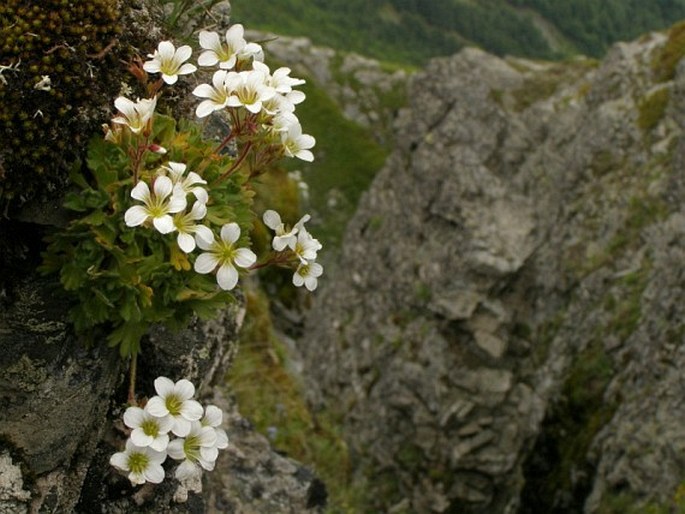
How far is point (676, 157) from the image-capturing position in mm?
20250

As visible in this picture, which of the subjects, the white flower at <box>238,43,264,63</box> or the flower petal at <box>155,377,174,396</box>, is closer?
the flower petal at <box>155,377,174,396</box>

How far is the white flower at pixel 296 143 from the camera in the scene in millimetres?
4555

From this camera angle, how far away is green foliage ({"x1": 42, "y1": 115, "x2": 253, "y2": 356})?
414 cm

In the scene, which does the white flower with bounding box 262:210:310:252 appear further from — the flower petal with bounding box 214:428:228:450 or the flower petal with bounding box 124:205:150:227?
the flower petal with bounding box 214:428:228:450

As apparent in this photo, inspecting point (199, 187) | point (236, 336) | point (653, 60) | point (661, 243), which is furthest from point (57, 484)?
point (653, 60)

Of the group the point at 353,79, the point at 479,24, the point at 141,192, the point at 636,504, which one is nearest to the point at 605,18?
the point at 479,24

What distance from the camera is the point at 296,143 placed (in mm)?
4609

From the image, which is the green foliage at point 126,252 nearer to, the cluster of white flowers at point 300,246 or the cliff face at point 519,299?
the cluster of white flowers at point 300,246

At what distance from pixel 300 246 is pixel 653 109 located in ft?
69.1

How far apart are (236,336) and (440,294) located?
17.0 m

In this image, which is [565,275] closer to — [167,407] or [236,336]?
[236,336]

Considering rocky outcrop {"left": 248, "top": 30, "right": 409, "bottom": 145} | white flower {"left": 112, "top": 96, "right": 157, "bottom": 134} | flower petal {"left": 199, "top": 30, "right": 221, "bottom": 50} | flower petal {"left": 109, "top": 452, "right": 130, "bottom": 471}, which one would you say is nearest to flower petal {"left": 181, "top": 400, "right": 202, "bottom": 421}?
flower petal {"left": 109, "top": 452, "right": 130, "bottom": 471}

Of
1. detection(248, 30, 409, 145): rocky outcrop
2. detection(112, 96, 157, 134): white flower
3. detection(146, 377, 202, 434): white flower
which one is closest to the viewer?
detection(146, 377, 202, 434): white flower

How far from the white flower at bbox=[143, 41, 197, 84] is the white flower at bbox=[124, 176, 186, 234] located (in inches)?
30.3
